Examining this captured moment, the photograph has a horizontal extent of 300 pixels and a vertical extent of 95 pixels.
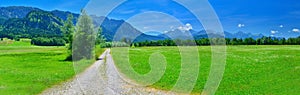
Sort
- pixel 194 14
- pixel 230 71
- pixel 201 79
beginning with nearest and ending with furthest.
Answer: pixel 194 14 → pixel 201 79 → pixel 230 71

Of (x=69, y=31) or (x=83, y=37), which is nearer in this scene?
(x=83, y=37)

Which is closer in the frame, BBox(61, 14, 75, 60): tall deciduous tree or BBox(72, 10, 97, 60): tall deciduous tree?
BBox(72, 10, 97, 60): tall deciduous tree

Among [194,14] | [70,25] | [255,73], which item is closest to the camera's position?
[194,14]

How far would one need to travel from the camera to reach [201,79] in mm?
34781

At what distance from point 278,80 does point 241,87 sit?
450 cm

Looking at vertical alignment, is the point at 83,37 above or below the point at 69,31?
below

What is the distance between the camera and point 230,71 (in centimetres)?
4106

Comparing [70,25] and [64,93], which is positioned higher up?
[70,25]

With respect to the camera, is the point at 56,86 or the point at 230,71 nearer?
the point at 56,86

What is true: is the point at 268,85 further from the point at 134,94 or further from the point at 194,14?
the point at 194,14

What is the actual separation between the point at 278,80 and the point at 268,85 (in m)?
2.60

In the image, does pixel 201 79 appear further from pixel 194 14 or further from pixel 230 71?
pixel 194 14

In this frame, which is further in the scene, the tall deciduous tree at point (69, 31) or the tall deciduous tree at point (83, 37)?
the tall deciduous tree at point (69, 31)

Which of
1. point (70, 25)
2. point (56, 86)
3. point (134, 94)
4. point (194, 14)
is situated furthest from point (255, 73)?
point (70, 25)
